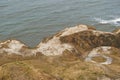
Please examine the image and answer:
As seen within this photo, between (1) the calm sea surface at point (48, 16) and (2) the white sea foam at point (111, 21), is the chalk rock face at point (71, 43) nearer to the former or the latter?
(1) the calm sea surface at point (48, 16)

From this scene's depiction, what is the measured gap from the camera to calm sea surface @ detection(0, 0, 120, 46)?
50984 millimetres

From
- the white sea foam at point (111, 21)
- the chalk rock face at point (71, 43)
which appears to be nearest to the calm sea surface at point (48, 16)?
the white sea foam at point (111, 21)

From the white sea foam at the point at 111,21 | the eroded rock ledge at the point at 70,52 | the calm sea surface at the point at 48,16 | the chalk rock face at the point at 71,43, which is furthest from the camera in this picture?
the white sea foam at the point at 111,21

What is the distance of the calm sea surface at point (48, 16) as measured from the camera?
167ft

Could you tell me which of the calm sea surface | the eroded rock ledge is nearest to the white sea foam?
the calm sea surface

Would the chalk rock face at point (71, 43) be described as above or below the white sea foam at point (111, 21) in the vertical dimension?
above

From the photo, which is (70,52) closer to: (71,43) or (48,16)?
(71,43)

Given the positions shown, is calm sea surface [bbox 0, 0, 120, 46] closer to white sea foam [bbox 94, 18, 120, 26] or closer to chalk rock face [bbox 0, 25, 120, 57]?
white sea foam [bbox 94, 18, 120, 26]

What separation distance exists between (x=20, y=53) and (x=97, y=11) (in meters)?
35.9

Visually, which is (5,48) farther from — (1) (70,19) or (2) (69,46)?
(1) (70,19)

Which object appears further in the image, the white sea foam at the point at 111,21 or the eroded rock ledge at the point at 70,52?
the white sea foam at the point at 111,21

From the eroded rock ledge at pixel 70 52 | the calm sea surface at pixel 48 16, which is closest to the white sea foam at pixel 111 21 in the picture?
the calm sea surface at pixel 48 16

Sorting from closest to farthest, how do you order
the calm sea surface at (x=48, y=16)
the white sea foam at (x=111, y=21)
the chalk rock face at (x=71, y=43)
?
the chalk rock face at (x=71, y=43) < the calm sea surface at (x=48, y=16) < the white sea foam at (x=111, y=21)

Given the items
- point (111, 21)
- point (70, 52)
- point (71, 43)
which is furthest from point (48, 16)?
point (70, 52)
